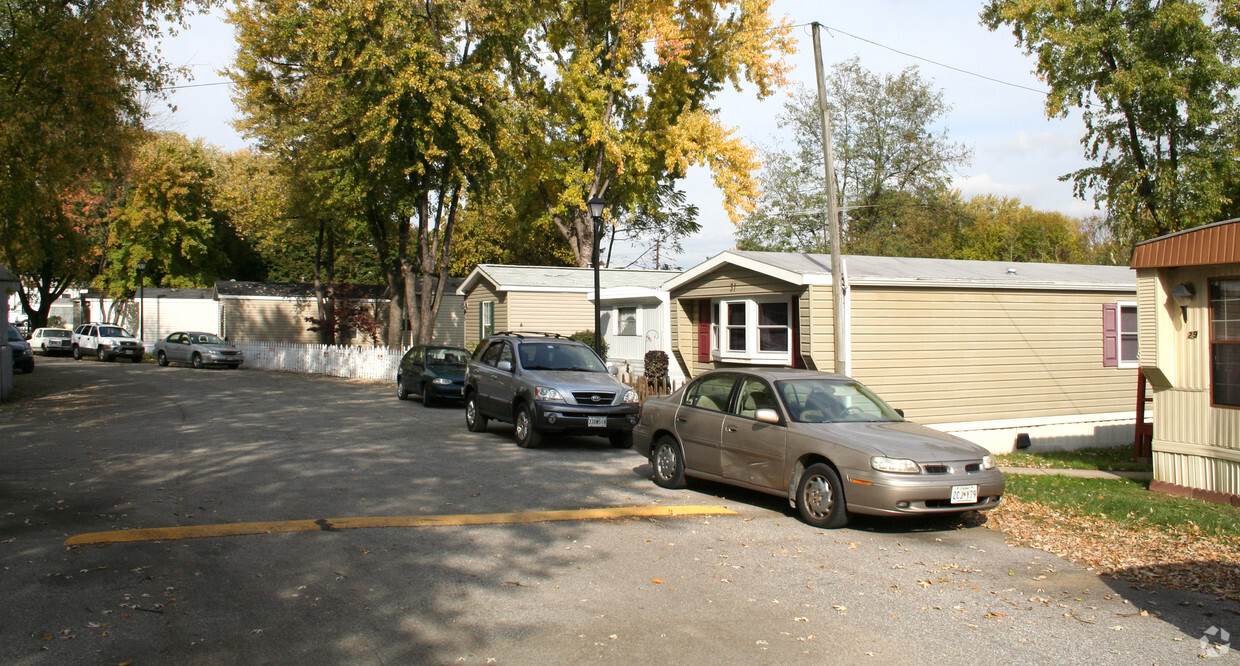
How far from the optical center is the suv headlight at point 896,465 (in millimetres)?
7875

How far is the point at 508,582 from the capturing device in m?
6.27

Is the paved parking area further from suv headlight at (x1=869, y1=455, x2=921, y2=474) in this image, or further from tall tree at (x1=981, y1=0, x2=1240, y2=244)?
tall tree at (x1=981, y1=0, x2=1240, y2=244)

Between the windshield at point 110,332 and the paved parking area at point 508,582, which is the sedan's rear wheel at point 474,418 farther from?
the windshield at point 110,332

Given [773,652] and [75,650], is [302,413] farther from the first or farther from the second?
[773,652]

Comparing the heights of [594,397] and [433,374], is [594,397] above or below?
below

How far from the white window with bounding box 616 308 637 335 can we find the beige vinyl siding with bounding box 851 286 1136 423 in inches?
337

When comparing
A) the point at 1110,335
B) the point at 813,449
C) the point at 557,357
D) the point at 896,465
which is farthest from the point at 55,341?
the point at 896,465

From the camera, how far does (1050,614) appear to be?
582 centimetres

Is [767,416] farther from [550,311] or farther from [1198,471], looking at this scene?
[550,311]

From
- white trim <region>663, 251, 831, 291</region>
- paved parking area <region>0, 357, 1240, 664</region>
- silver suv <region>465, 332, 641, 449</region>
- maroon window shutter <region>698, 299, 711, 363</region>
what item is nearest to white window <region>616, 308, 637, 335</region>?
white trim <region>663, 251, 831, 291</region>

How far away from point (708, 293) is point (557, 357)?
5282 mm

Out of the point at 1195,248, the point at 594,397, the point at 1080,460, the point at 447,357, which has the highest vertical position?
the point at 1195,248

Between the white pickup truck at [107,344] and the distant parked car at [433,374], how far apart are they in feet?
75.3

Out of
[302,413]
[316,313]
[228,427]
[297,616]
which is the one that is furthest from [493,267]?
[297,616]
